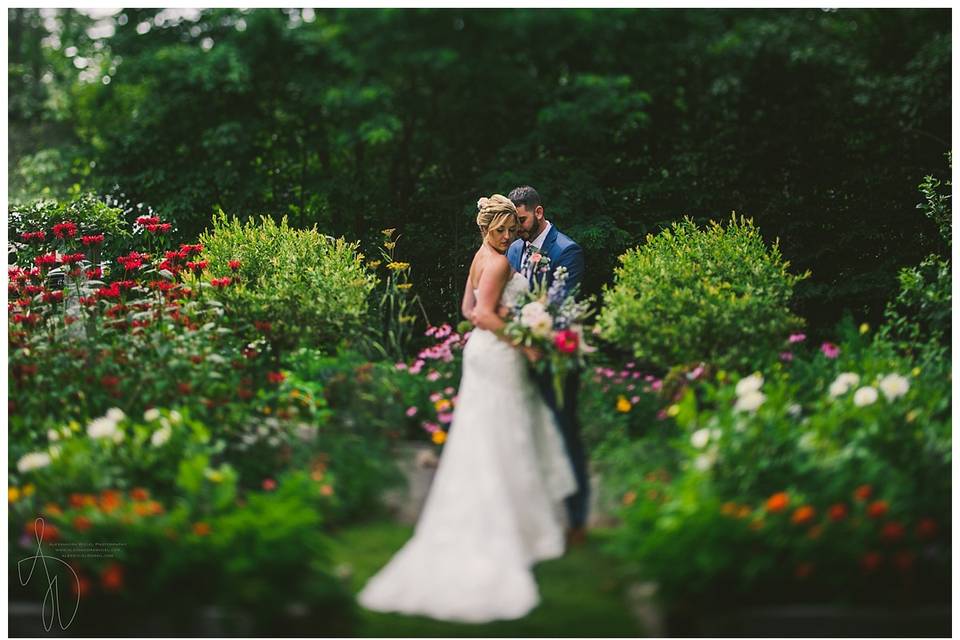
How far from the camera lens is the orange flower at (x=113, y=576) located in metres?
3.83

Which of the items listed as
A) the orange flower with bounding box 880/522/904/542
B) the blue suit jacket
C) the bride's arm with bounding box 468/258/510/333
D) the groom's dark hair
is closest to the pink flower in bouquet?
the bride's arm with bounding box 468/258/510/333

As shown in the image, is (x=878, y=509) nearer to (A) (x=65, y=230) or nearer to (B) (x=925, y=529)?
(B) (x=925, y=529)

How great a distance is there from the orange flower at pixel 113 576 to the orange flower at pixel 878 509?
3.37 meters

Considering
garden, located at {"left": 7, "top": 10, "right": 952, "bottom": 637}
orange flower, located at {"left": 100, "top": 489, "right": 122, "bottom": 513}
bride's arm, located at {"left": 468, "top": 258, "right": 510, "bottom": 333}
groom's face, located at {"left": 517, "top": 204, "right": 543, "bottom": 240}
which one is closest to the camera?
garden, located at {"left": 7, "top": 10, "right": 952, "bottom": 637}

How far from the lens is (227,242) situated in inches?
254

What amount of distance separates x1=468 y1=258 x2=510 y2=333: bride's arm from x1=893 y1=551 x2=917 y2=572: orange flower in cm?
220

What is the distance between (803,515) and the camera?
3584 millimetres

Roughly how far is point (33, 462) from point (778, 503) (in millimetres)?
3659

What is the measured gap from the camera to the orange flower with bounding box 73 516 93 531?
154 inches

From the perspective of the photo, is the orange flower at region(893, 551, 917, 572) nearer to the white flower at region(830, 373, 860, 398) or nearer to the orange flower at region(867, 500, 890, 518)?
the orange flower at region(867, 500, 890, 518)

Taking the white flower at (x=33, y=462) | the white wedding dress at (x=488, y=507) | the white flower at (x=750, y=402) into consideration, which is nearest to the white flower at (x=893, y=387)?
the white flower at (x=750, y=402)

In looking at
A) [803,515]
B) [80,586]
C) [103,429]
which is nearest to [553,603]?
[803,515]

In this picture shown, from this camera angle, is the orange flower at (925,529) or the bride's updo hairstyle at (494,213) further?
the bride's updo hairstyle at (494,213)

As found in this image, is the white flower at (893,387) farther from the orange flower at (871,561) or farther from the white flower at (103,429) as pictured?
the white flower at (103,429)
